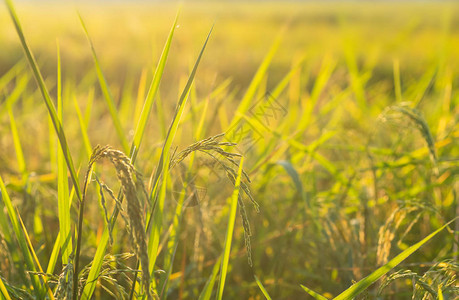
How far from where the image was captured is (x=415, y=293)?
45cm

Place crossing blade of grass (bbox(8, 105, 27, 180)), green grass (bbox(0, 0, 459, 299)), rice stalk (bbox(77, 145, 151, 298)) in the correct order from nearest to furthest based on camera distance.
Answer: rice stalk (bbox(77, 145, 151, 298)) < green grass (bbox(0, 0, 459, 299)) < crossing blade of grass (bbox(8, 105, 27, 180))

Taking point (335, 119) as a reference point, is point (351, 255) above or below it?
below

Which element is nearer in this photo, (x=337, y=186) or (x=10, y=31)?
(x=337, y=186)

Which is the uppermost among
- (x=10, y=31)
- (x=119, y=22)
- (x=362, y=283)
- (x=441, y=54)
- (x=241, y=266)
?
(x=119, y=22)

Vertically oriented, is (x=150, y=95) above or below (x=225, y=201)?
above

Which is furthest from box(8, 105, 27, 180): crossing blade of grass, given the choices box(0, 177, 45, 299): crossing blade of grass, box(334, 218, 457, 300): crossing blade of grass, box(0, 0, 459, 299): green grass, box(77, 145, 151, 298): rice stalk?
box(334, 218, 457, 300): crossing blade of grass

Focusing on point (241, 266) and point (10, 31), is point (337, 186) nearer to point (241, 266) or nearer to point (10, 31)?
point (241, 266)

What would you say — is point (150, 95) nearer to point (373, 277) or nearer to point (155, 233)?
point (155, 233)

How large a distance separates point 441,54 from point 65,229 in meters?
0.95

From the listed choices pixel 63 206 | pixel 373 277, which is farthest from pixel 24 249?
pixel 373 277

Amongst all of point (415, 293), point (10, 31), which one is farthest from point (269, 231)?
point (10, 31)

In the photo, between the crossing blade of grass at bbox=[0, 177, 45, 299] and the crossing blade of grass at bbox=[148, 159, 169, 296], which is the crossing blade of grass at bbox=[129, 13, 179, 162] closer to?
the crossing blade of grass at bbox=[148, 159, 169, 296]

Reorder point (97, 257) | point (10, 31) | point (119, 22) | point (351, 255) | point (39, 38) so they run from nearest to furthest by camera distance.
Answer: point (97, 257)
point (351, 255)
point (10, 31)
point (39, 38)
point (119, 22)

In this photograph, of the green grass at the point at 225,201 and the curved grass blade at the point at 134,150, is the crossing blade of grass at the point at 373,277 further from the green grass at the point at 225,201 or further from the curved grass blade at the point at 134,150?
the curved grass blade at the point at 134,150
